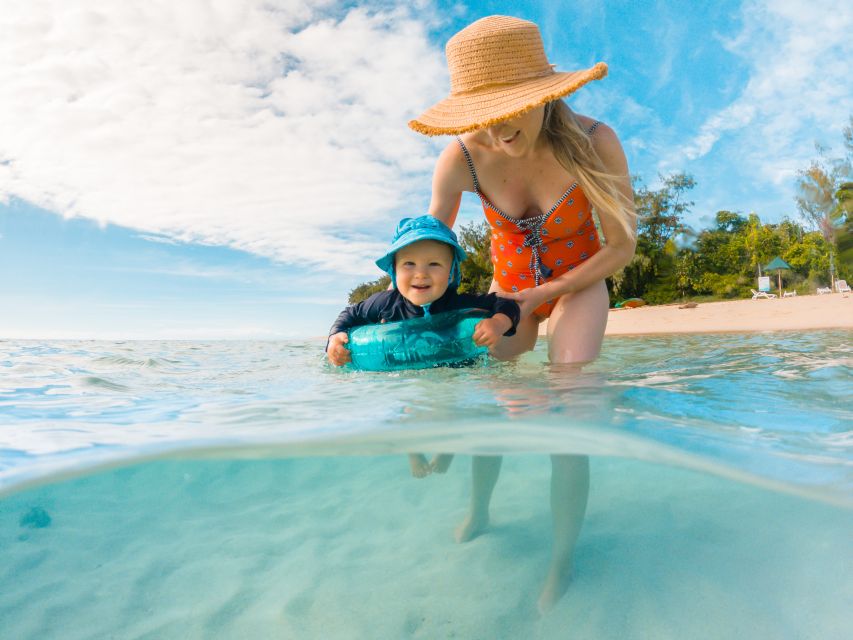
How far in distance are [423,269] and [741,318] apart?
Answer: 1334 cm

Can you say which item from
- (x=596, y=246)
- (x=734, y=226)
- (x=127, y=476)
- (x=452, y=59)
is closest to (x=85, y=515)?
(x=127, y=476)

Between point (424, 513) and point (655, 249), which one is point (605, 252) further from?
point (655, 249)

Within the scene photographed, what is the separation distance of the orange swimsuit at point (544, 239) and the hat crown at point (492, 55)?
75 centimetres

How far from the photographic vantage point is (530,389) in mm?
4156

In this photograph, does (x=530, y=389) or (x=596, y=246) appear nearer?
(x=530, y=389)

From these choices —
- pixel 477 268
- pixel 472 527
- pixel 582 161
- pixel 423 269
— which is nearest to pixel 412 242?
pixel 423 269

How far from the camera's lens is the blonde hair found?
14.5 ft

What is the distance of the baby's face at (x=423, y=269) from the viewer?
4.65 m

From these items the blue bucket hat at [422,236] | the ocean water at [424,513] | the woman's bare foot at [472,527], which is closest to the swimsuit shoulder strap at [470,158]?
the blue bucket hat at [422,236]

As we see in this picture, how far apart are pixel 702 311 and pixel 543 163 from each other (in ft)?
48.2

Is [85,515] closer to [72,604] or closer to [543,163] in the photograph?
[72,604]

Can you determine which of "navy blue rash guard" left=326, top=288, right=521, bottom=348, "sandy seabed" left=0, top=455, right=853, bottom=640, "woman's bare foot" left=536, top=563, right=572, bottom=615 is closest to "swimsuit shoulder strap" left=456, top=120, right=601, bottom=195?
"navy blue rash guard" left=326, top=288, right=521, bottom=348

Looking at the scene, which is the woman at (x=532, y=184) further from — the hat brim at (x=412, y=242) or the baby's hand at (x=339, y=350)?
the baby's hand at (x=339, y=350)

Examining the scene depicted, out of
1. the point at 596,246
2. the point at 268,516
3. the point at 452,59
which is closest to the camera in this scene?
the point at 268,516
